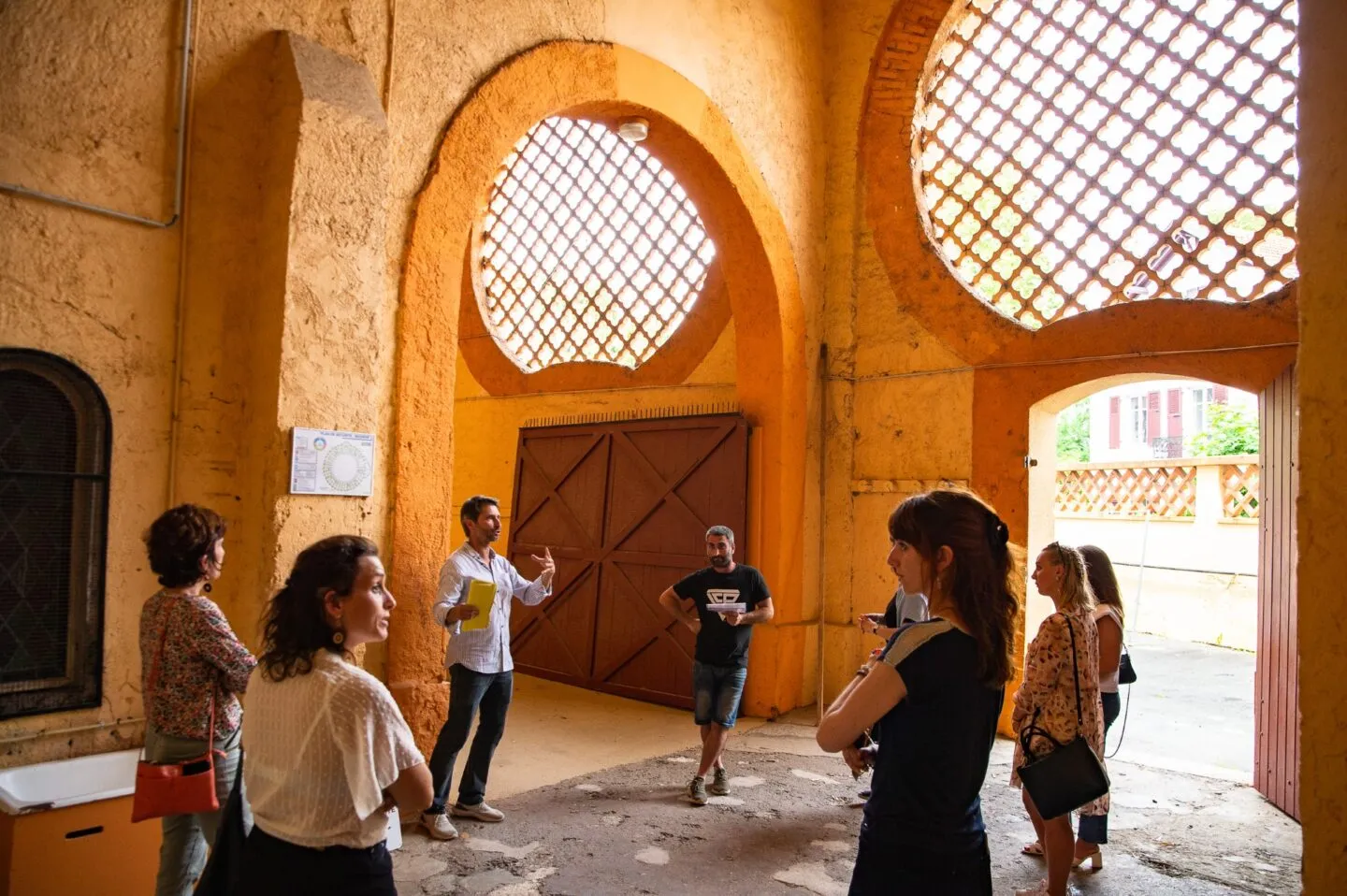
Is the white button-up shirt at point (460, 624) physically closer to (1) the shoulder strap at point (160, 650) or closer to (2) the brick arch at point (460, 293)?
(2) the brick arch at point (460, 293)

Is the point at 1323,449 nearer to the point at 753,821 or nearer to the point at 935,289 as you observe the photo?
the point at 753,821

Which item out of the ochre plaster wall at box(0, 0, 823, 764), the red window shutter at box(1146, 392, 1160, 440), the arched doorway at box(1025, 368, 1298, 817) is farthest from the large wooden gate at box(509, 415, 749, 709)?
the red window shutter at box(1146, 392, 1160, 440)

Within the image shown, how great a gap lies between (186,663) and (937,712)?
206cm

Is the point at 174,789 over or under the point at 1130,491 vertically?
under

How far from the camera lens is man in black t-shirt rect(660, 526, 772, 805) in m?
4.85

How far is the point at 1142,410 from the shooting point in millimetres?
31562

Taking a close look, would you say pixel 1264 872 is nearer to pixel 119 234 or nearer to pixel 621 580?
pixel 621 580

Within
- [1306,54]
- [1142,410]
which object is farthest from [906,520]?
[1142,410]

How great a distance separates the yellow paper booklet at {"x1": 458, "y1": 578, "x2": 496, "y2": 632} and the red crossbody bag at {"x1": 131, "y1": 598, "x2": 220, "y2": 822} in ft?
5.12

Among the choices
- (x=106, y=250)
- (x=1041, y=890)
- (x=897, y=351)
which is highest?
(x=897, y=351)

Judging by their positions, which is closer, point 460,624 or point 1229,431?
point 460,624

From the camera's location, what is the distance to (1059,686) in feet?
11.3

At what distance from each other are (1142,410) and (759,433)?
29.2 metres

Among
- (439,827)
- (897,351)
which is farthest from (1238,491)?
(439,827)
